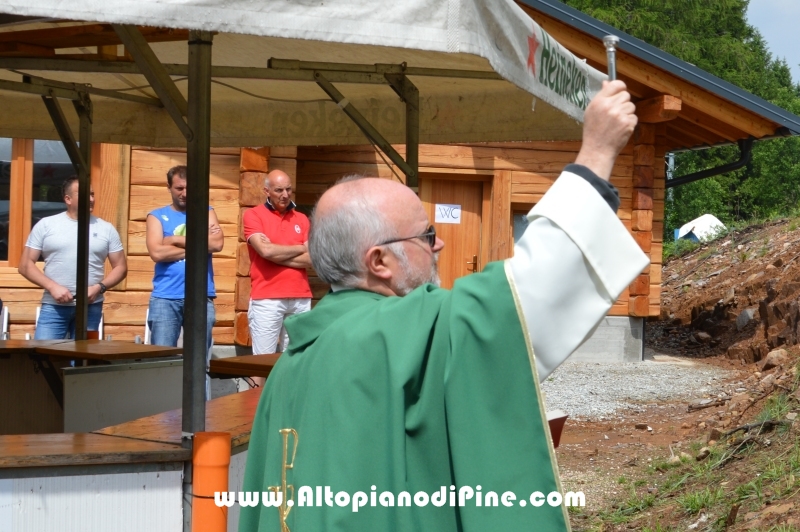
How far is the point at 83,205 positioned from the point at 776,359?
705 cm

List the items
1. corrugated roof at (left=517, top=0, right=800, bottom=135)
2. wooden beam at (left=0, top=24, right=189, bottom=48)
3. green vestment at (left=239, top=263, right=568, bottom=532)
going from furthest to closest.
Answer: corrugated roof at (left=517, top=0, right=800, bottom=135)
wooden beam at (left=0, top=24, right=189, bottom=48)
green vestment at (left=239, top=263, right=568, bottom=532)

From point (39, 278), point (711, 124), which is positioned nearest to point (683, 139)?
point (711, 124)

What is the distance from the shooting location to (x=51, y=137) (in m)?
5.75

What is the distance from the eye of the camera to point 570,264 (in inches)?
66.2

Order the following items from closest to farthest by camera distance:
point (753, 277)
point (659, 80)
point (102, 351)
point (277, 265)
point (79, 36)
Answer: point (79, 36) → point (102, 351) → point (277, 265) → point (659, 80) → point (753, 277)

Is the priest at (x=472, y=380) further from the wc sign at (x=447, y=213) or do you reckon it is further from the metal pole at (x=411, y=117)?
the wc sign at (x=447, y=213)

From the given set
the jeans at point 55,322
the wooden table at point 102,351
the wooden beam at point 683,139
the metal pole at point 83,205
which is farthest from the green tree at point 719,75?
the wooden table at point 102,351

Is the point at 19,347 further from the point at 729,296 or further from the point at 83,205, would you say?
the point at 729,296

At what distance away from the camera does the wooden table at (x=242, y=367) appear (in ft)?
14.0

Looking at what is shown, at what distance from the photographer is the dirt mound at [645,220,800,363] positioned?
11.6 metres

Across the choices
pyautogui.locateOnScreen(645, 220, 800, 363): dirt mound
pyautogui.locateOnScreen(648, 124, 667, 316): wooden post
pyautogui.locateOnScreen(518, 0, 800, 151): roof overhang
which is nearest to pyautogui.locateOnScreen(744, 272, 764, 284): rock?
pyautogui.locateOnScreen(645, 220, 800, 363): dirt mound

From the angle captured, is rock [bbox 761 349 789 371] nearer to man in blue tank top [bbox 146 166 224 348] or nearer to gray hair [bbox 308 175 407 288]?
man in blue tank top [bbox 146 166 224 348]

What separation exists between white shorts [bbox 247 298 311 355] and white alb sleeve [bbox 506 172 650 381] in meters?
5.87

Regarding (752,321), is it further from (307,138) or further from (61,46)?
(61,46)
